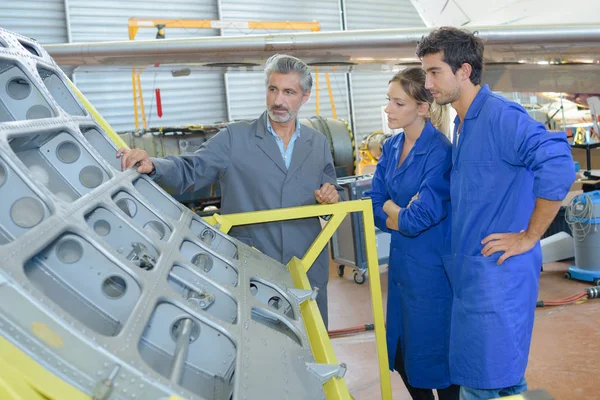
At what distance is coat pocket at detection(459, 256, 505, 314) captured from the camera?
1922mm

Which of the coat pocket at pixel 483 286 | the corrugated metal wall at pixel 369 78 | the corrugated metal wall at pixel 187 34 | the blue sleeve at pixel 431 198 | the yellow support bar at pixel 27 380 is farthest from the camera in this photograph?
the corrugated metal wall at pixel 369 78

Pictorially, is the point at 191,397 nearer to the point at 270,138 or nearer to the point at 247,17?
the point at 270,138

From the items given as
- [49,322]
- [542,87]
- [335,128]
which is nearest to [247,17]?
[335,128]

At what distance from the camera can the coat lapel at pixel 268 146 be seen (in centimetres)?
268

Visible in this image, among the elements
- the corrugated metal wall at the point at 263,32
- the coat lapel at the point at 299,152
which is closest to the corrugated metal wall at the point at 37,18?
the corrugated metal wall at the point at 263,32

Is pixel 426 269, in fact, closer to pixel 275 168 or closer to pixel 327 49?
pixel 275 168

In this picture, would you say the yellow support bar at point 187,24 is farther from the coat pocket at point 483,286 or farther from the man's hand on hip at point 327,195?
the coat pocket at point 483,286

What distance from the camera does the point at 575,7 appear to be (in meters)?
6.80

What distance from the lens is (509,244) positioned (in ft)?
6.29

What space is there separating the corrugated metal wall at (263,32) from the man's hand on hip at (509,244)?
12.5 m

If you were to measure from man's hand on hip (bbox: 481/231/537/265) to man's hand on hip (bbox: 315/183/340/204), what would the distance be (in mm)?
901

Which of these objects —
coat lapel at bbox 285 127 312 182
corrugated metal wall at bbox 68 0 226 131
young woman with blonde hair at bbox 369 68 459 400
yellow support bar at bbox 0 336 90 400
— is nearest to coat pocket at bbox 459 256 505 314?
young woman with blonde hair at bbox 369 68 459 400

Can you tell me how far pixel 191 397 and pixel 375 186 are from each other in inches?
73.8

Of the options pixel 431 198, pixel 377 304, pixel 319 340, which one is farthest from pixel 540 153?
pixel 377 304
